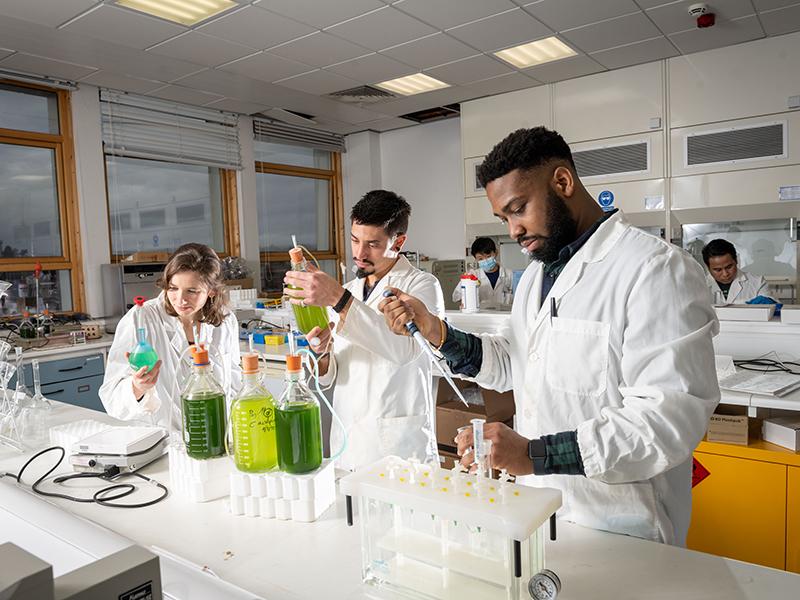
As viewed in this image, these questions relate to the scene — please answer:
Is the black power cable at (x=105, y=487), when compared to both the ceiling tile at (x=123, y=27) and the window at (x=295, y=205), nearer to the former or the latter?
the ceiling tile at (x=123, y=27)

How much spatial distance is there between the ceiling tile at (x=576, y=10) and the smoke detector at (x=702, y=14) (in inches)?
13.8

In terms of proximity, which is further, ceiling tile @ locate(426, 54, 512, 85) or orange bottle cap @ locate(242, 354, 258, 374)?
ceiling tile @ locate(426, 54, 512, 85)

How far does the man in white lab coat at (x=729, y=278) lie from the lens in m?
4.35

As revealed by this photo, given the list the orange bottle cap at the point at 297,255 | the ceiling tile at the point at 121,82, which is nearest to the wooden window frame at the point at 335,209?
the ceiling tile at the point at 121,82

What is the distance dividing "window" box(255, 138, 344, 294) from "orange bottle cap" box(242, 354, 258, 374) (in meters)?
5.10

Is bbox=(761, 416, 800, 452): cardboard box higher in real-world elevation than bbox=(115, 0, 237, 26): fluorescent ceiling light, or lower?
lower

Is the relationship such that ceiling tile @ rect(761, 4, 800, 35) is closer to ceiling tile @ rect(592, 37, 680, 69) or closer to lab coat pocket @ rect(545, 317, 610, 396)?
ceiling tile @ rect(592, 37, 680, 69)

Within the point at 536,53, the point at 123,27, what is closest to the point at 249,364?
the point at 123,27

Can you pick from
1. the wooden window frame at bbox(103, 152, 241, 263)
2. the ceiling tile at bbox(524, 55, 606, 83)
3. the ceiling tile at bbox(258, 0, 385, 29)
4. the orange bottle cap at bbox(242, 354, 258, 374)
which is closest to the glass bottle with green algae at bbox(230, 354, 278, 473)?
the orange bottle cap at bbox(242, 354, 258, 374)

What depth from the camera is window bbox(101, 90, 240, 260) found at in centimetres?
495

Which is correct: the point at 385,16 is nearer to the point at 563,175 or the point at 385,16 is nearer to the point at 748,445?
the point at 563,175

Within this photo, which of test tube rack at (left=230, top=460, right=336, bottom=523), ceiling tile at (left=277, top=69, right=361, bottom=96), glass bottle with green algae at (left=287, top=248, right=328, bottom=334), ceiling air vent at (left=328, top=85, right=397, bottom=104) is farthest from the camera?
ceiling air vent at (left=328, top=85, right=397, bottom=104)

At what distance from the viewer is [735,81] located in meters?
4.38

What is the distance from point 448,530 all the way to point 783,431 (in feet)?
6.59
